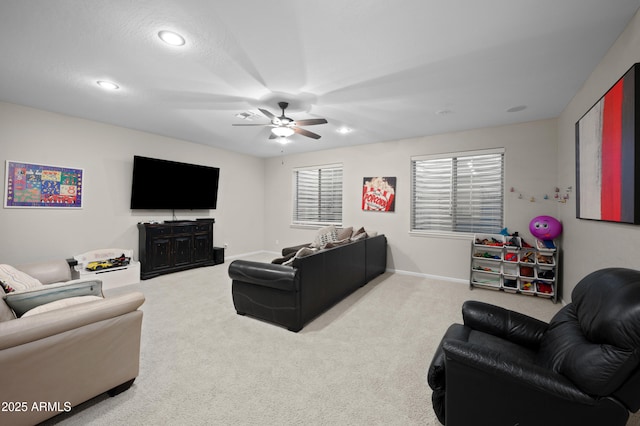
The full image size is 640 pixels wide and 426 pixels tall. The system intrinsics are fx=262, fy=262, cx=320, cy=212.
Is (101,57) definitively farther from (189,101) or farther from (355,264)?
(355,264)

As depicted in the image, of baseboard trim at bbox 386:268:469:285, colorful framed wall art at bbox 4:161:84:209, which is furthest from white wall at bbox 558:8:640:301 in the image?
colorful framed wall art at bbox 4:161:84:209

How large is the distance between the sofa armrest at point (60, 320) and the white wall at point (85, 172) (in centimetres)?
355

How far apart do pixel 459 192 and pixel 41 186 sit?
6837 mm

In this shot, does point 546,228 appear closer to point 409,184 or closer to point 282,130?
point 409,184

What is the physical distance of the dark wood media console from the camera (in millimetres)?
4797

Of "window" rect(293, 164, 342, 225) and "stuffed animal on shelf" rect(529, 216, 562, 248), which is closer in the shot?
"stuffed animal on shelf" rect(529, 216, 562, 248)

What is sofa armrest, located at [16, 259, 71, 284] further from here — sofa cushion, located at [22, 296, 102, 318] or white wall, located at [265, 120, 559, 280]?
white wall, located at [265, 120, 559, 280]

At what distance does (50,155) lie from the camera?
4.01m

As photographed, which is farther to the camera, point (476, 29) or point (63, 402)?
point (476, 29)

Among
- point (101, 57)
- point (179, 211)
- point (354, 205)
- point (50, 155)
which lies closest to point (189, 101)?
point (101, 57)

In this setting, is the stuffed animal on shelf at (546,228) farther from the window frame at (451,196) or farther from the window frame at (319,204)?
the window frame at (319,204)

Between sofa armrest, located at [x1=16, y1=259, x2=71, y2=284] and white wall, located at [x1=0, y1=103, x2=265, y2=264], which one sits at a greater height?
white wall, located at [x1=0, y1=103, x2=265, y2=264]

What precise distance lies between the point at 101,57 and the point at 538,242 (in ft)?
19.5

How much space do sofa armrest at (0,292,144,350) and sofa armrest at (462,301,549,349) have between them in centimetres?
240
